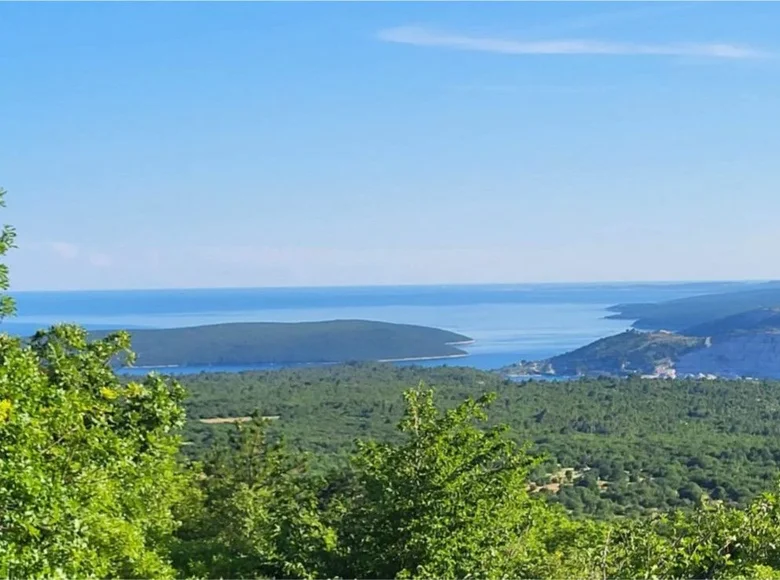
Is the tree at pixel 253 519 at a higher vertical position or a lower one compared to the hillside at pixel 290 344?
higher

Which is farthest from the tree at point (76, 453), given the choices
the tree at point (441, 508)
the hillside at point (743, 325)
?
the hillside at point (743, 325)

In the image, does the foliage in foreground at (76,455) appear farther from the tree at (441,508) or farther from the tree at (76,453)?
the tree at (441,508)

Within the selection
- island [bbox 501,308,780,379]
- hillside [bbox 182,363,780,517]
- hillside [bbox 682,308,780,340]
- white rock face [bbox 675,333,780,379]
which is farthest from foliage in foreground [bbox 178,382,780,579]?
hillside [bbox 682,308,780,340]

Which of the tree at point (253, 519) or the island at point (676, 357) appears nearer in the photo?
the tree at point (253, 519)

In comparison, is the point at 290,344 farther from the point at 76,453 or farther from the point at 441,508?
the point at 76,453

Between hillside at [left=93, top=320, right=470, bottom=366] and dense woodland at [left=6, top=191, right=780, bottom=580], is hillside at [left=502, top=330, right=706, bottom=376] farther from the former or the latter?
dense woodland at [left=6, top=191, right=780, bottom=580]

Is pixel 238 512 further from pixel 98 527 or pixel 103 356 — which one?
pixel 98 527

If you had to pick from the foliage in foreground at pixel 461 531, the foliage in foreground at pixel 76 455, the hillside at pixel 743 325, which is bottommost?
the hillside at pixel 743 325

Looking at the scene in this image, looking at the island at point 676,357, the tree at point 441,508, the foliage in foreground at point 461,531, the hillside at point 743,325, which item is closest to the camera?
the foliage in foreground at point 461,531
